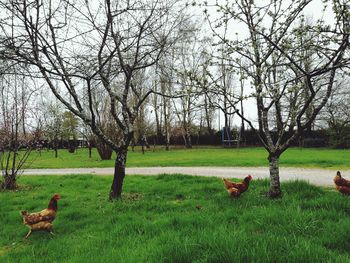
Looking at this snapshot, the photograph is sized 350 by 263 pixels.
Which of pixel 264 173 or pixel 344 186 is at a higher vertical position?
pixel 344 186

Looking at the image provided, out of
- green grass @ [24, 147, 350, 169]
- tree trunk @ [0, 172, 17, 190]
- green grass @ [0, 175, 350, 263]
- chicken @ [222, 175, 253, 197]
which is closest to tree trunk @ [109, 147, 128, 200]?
green grass @ [0, 175, 350, 263]

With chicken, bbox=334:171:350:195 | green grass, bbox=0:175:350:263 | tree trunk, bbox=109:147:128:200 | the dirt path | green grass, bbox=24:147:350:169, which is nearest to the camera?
green grass, bbox=0:175:350:263

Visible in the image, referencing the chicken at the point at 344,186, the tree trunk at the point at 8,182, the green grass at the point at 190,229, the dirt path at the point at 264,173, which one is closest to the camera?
the green grass at the point at 190,229

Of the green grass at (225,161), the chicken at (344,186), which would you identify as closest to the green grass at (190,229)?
the chicken at (344,186)

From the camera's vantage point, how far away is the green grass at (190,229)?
3781 millimetres

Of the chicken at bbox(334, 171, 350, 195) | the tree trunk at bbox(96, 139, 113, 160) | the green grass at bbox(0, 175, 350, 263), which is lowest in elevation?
the green grass at bbox(0, 175, 350, 263)

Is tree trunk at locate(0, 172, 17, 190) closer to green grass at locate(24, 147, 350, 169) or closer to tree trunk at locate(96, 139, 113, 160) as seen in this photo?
green grass at locate(24, 147, 350, 169)

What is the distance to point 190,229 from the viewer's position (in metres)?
4.88

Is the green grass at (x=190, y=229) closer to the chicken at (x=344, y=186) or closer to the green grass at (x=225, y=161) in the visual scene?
the chicken at (x=344, y=186)

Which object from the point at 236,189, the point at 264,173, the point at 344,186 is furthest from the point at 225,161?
the point at 344,186

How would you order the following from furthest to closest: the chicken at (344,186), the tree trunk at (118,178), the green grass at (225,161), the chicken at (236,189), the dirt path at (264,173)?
the green grass at (225,161)
the dirt path at (264,173)
the tree trunk at (118,178)
the chicken at (236,189)
the chicken at (344,186)

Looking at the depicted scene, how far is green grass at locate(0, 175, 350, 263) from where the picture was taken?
3.78 meters

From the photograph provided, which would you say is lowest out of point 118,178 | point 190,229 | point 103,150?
point 190,229

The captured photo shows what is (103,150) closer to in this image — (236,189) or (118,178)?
(118,178)
